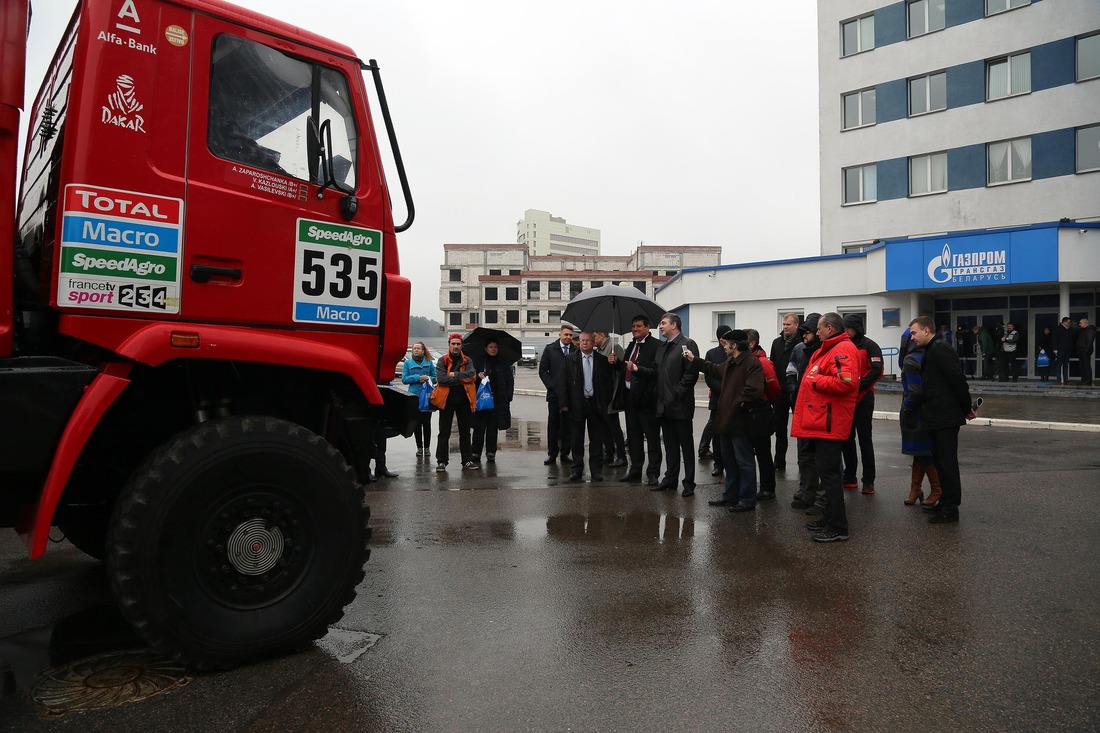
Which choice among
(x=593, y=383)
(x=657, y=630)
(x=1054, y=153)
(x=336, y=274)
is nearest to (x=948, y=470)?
(x=657, y=630)

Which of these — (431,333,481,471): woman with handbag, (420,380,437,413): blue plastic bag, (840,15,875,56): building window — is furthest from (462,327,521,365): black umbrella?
(840,15,875,56): building window

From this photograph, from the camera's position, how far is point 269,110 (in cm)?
376

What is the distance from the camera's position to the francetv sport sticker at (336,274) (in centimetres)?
378

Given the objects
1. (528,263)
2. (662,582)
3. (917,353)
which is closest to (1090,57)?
(917,353)

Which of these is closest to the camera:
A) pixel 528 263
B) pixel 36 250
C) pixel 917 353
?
pixel 36 250

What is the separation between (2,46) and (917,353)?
23.7 feet

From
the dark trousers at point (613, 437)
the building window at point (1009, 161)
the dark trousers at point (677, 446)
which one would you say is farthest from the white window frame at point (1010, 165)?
the dark trousers at point (677, 446)

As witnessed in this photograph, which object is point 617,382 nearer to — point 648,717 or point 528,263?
point 648,717

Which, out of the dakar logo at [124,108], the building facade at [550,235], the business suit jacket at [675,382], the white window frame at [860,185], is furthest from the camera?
the building facade at [550,235]

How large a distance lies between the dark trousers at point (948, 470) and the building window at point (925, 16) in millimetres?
27310

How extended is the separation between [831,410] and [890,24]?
28.6 metres

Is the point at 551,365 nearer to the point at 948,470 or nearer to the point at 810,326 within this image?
the point at 810,326

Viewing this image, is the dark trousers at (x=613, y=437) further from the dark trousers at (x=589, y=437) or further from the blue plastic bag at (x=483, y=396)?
the blue plastic bag at (x=483, y=396)

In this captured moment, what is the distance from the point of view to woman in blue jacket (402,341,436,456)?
10.8 metres
